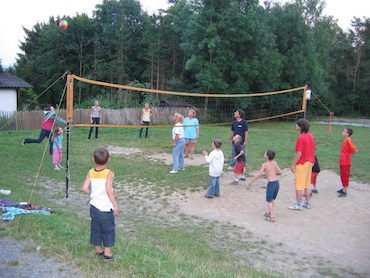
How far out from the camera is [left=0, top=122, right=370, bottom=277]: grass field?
3.87 meters

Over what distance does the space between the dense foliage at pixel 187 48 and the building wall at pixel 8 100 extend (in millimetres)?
→ 6162

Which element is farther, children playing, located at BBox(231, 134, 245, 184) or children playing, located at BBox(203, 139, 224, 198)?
children playing, located at BBox(231, 134, 245, 184)

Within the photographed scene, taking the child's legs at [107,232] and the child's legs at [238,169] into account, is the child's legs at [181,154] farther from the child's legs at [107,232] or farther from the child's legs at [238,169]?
the child's legs at [107,232]

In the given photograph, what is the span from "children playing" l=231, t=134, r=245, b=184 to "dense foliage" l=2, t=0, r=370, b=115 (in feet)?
57.7

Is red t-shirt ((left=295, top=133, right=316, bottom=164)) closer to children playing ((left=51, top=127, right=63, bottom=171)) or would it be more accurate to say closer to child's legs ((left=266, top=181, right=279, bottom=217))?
child's legs ((left=266, top=181, right=279, bottom=217))

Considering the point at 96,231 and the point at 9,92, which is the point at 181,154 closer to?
the point at 96,231

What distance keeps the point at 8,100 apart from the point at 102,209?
26.1 metres

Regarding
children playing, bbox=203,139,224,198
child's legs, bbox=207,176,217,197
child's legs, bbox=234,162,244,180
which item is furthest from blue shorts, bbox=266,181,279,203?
child's legs, bbox=234,162,244,180

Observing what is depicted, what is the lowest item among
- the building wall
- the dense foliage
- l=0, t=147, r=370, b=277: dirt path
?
l=0, t=147, r=370, b=277: dirt path

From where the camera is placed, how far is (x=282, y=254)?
519 cm

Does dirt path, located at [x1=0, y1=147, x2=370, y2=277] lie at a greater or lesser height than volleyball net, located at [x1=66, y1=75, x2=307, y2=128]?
lesser

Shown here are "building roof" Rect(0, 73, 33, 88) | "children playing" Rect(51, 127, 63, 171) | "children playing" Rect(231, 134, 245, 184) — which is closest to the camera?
"children playing" Rect(231, 134, 245, 184)

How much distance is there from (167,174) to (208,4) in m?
24.6

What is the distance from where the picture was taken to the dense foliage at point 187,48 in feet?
100
